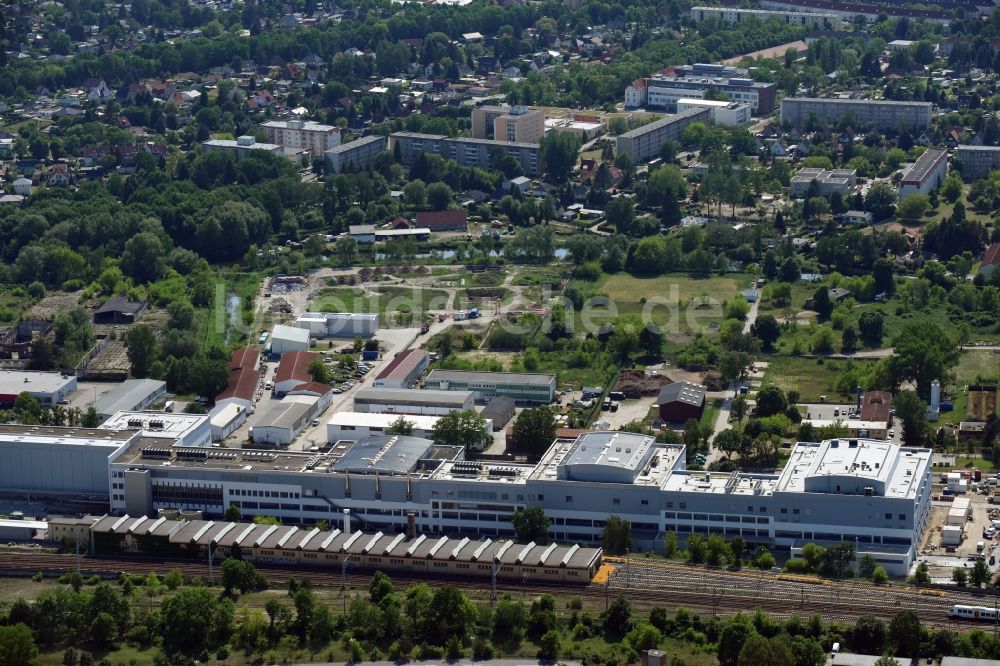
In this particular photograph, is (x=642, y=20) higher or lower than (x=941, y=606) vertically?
higher

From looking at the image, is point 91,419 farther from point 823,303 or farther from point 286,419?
point 823,303

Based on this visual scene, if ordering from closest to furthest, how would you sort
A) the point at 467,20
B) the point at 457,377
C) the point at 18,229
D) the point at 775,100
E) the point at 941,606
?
the point at 941,606, the point at 457,377, the point at 18,229, the point at 775,100, the point at 467,20

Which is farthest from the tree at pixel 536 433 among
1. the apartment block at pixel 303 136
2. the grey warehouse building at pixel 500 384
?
the apartment block at pixel 303 136

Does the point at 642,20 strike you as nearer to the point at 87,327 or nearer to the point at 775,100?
the point at 775,100

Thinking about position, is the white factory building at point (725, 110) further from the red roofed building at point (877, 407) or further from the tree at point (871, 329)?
the red roofed building at point (877, 407)

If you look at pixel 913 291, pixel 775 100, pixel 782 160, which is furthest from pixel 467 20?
Result: pixel 913 291

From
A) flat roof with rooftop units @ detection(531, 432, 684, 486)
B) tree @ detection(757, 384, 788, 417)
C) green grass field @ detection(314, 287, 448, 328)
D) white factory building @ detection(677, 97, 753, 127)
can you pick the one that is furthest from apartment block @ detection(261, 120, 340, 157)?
flat roof with rooftop units @ detection(531, 432, 684, 486)

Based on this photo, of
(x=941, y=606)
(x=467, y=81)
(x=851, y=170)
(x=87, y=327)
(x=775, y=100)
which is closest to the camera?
(x=941, y=606)
